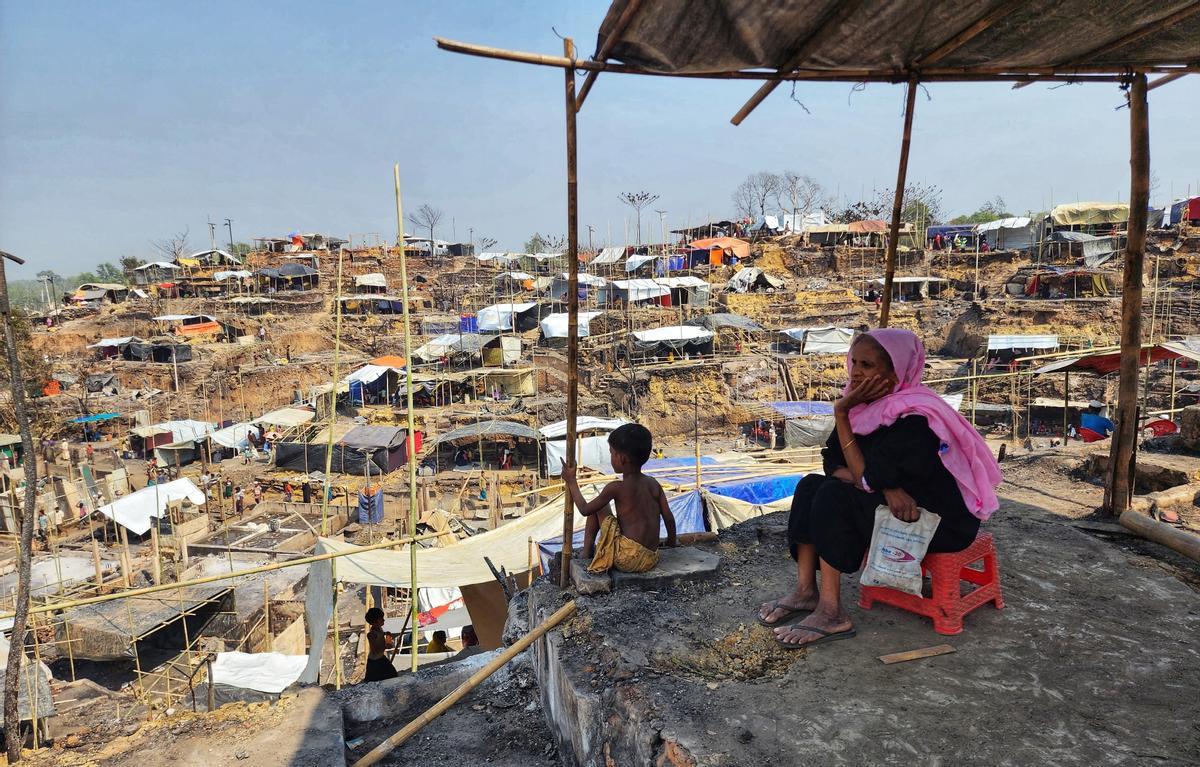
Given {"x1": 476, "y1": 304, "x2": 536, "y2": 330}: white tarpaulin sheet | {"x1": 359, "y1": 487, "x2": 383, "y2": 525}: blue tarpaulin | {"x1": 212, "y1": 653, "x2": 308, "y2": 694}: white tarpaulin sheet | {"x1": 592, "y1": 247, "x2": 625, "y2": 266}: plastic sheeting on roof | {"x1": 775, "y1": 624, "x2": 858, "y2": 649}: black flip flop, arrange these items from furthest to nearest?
{"x1": 592, "y1": 247, "x2": 625, "y2": 266}: plastic sheeting on roof, {"x1": 476, "y1": 304, "x2": 536, "y2": 330}: white tarpaulin sheet, {"x1": 359, "y1": 487, "x2": 383, "y2": 525}: blue tarpaulin, {"x1": 212, "y1": 653, "x2": 308, "y2": 694}: white tarpaulin sheet, {"x1": 775, "y1": 624, "x2": 858, "y2": 649}: black flip flop

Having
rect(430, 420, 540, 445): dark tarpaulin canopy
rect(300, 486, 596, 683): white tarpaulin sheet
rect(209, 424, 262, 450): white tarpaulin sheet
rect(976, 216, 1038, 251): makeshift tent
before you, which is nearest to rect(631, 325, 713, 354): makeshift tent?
rect(430, 420, 540, 445): dark tarpaulin canopy

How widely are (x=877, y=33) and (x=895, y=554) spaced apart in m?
2.21

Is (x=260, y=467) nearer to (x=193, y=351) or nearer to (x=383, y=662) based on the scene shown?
(x=193, y=351)

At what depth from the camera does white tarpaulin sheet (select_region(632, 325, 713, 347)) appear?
74.1 feet

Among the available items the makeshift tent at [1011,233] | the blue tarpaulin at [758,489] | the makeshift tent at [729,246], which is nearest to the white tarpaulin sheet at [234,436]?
the blue tarpaulin at [758,489]

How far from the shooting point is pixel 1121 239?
2616 centimetres

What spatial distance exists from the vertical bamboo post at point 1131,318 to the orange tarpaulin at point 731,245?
97.7ft

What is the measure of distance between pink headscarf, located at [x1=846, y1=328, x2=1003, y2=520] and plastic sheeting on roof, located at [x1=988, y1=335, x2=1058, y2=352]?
19.5 meters

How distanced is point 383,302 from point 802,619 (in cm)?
3122

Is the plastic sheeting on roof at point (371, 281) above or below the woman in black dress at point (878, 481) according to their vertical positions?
above

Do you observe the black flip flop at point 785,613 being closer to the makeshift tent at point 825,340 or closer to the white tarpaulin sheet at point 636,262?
the makeshift tent at point 825,340

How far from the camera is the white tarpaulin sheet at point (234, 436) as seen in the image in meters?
18.5

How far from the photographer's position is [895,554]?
2.47 metres

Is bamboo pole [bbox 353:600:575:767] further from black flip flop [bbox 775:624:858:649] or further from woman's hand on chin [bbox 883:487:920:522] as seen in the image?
woman's hand on chin [bbox 883:487:920:522]
